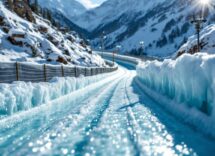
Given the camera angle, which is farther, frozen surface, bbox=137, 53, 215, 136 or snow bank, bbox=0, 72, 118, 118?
snow bank, bbox=0, 72, 118, 118

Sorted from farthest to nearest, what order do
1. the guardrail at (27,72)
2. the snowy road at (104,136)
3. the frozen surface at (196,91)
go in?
the guardrail at (27,72) → the frozen surface at (196,91) → the snowy road at (104,136)

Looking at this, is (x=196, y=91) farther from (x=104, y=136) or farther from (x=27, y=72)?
(x=27, y=72)

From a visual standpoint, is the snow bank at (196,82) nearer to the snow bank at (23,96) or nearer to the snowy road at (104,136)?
the snowy road at (104,136)

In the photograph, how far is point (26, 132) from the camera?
27.7 ft

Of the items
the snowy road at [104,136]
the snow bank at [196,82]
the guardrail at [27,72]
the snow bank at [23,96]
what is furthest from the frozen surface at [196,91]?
the guardrail at [27,72]

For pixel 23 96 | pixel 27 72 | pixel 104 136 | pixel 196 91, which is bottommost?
pixel 104 136

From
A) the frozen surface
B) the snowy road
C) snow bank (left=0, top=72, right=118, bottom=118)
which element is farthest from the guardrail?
the frozen surface

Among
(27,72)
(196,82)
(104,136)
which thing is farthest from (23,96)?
(196,82)

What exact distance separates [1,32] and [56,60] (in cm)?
783

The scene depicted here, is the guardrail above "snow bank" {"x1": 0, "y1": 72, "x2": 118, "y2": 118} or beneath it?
above

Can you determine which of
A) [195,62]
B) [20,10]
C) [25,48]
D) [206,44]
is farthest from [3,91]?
[20,10]

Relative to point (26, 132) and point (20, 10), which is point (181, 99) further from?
point (20, 10)

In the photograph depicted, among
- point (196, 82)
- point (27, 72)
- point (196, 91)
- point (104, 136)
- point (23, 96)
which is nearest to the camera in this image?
point (104, 136)

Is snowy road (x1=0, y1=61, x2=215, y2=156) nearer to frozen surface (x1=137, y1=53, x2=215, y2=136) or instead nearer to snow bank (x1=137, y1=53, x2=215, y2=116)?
frozen surface (x1=137, y1=53, x2=215, y2=136)
